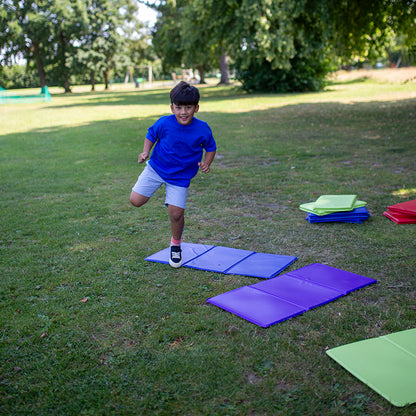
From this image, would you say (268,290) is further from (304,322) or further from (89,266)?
(89,266)

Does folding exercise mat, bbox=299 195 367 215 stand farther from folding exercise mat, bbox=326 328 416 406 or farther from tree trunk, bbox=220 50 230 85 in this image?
tree trunk, bbox=220 50 230 85

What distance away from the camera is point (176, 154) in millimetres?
3887

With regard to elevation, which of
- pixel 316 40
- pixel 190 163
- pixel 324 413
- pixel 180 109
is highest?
pixel 316 40

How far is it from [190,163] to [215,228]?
4.02ft

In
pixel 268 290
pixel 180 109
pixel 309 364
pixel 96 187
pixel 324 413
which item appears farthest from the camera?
pixel 96 187

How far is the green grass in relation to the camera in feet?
7.68

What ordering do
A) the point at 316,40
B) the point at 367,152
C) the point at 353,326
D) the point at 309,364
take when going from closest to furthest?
the point at 309,364
the point at 353,326
the point at 367,152
the point at 316,40

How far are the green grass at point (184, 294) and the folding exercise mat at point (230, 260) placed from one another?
9 cm

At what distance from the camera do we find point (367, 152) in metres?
8.66

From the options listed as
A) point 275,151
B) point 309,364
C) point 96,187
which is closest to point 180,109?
point 309,364

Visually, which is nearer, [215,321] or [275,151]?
[215,321]

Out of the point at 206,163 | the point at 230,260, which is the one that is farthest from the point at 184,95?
the point at 230,260

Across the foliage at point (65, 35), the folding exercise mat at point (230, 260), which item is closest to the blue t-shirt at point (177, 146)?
the folding exercise mat at point (230, 260)

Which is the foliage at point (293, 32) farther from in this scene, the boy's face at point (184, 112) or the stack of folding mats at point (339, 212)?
the boy's face at point (184, 112)
